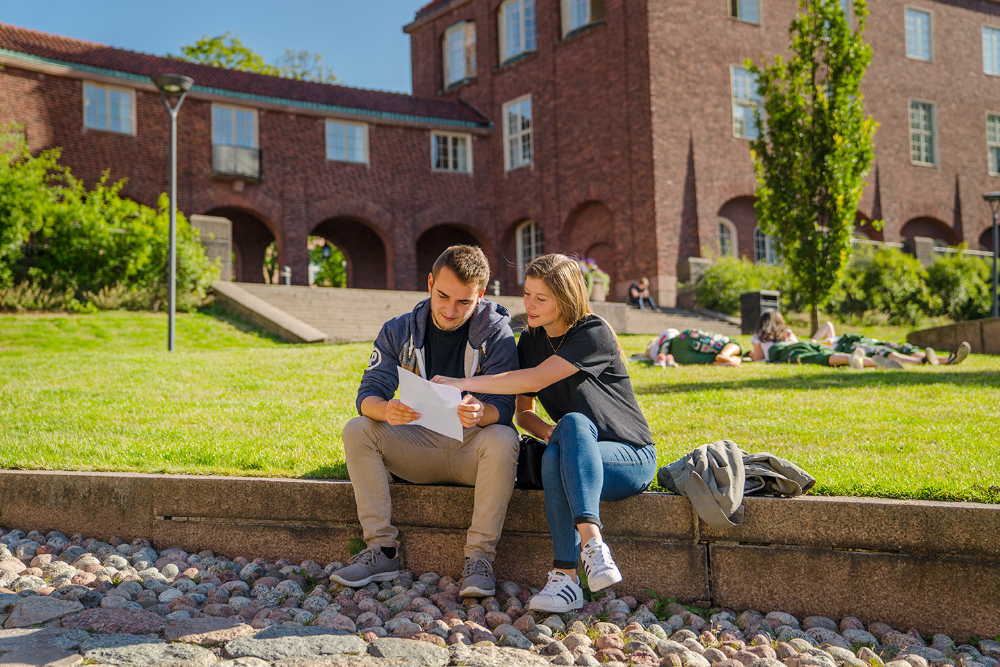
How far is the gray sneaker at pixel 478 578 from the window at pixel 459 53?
27.1m

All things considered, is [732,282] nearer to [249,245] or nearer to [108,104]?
[249,245]

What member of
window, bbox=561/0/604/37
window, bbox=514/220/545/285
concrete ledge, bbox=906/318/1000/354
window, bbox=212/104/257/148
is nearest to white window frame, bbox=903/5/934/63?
window, bbox=561/0/604/37

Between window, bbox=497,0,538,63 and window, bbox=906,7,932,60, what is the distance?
12164 mm

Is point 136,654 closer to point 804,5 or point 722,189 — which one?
point 804,5

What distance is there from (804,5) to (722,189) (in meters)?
8.65

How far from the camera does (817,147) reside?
15625 mm

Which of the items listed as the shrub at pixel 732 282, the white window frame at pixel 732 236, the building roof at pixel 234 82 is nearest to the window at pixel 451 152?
the building roof at pixel 234 82

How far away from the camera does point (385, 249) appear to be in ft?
94.4

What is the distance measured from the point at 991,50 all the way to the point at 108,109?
1122 inches

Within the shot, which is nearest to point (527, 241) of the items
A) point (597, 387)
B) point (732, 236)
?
point (732, 236)

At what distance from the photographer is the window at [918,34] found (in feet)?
90.7

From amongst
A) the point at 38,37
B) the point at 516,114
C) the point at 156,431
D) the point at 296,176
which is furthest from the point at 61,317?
the point at 516,114

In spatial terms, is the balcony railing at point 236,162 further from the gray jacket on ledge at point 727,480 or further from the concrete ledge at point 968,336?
the gray jacket on ledge at point 727,480

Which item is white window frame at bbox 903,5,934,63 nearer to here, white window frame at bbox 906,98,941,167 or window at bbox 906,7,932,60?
window at bbox 906,7,932,60
